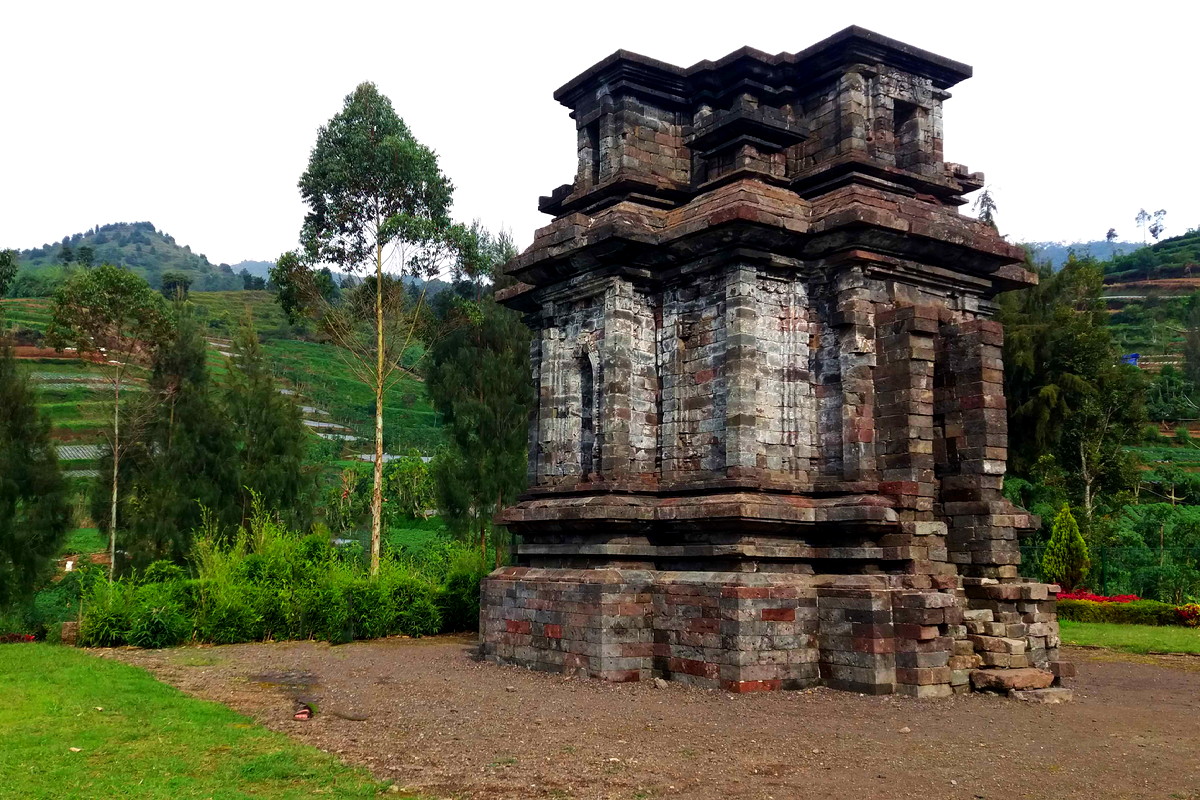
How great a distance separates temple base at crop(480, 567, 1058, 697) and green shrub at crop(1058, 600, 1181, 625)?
9.67 meters

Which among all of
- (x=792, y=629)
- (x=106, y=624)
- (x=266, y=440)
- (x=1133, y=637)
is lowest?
(x=1133, y=637)

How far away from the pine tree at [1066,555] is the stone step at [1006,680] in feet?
46.2

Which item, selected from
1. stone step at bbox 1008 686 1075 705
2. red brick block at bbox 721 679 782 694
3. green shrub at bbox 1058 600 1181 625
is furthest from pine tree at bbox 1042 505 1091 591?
red brick block at bbox 721 679 782 694

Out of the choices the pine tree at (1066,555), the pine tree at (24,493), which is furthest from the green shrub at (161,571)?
the pine tree at (1066,555)

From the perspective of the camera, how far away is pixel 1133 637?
57.2 feet

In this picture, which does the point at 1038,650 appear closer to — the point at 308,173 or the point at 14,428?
the point at 308,173

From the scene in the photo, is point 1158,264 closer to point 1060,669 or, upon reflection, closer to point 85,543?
point 85,543

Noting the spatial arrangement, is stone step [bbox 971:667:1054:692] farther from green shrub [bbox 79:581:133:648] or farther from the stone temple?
green shrub [bbox 79:581:133:648]

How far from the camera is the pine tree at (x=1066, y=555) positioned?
23.7 m

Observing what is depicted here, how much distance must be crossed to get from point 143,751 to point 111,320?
24177mm

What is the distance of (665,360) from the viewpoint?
13.1 meters

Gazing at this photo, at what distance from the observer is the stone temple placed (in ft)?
36.8

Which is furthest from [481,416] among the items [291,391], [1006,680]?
[291,391]

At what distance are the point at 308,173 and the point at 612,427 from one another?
15.7m
